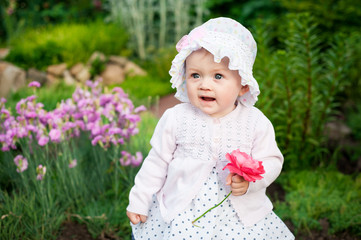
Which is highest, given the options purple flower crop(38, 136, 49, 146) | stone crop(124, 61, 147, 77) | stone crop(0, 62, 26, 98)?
purple flower crop(38, 136, 49, 146)

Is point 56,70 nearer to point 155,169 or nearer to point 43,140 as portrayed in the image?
point 43,140

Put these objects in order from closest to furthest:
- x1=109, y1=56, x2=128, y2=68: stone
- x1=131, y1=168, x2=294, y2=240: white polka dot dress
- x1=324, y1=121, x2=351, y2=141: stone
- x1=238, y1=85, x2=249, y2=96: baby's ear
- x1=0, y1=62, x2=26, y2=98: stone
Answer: x1=131, y1=168, x2=294, y2=240: white polka dot dress → x1=238, y1=85, x2=249, y2=96: baby's ear → x1=324, y1=121, x2=351, y2=141: stone → x1=0, y1=62, x2=26, y2=98: stone → x1=109, y1=56, x2=128, y2=68: stone

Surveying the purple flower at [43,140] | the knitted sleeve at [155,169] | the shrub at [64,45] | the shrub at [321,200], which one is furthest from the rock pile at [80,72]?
the knitted sleeve at [155,169]

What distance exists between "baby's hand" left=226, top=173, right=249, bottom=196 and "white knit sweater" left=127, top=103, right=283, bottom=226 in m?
0.07

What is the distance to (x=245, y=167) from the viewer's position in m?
1.57

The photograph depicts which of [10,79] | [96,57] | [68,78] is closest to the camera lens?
[10,79]

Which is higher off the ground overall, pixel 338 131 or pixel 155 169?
pixel 155 169

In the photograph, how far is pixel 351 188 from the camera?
3078mm

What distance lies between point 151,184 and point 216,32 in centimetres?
82

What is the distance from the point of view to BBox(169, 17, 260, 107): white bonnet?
169 cm

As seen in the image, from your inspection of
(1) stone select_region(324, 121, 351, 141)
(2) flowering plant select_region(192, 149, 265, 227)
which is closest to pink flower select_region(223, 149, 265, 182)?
(2) flowering plant select_region(192, 149, 265, 227)

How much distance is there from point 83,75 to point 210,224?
5.54 m

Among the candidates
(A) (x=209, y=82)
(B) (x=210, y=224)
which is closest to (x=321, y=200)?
(B) (x=210, y=224)

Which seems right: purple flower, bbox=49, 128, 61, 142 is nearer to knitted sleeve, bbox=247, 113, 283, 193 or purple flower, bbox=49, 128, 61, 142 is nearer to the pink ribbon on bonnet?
the pink ribbon on bonnet
